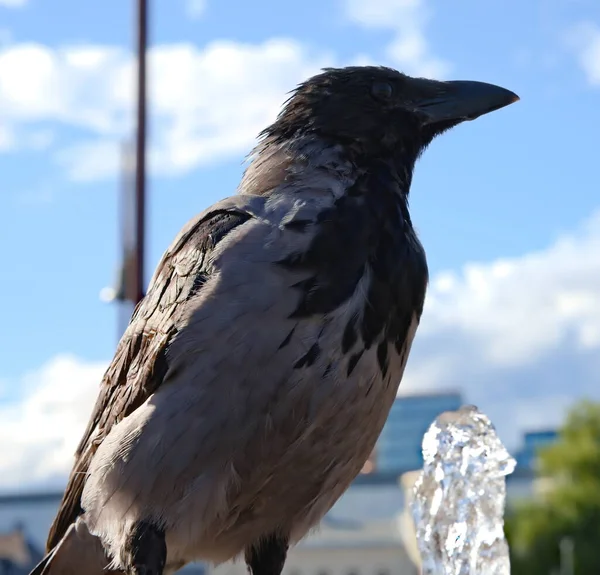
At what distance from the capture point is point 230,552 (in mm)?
4426

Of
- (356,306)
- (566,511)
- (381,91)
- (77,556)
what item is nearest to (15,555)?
(566,511)

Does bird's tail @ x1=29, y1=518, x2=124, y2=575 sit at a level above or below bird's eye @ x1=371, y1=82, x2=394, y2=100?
below

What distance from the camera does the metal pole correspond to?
37.0 feet

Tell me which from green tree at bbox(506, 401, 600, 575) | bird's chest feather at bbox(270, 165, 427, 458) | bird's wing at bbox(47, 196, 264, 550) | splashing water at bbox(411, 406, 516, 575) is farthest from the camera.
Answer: green tree at bbox(506, 401, 600, 575)

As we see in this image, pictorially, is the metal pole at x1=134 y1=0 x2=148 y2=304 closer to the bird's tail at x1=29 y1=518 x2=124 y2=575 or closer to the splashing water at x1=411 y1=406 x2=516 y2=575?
the splashing water at x1=411 y1=406 x2=516 y2=575

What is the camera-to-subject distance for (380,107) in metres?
4.47

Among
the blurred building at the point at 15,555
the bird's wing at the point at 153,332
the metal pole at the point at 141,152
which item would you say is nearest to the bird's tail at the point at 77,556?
the bird's wing at the point at 153,332

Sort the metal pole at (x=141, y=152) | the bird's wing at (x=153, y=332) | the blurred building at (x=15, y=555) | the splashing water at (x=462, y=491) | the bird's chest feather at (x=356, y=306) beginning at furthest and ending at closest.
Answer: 1. the blurred building at (x=15, y=555)
2. the metal pole at (x=141, y=152)
3. the splashing water at (x=462, y=491)
4. the bird's wing at (x=153, y=332)
5. the bird's chest feather at (x=356, y=306)

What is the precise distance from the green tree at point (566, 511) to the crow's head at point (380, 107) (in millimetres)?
41790

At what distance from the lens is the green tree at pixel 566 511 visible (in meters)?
45.8

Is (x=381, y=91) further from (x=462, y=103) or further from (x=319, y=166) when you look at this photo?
(x=319, y=166)

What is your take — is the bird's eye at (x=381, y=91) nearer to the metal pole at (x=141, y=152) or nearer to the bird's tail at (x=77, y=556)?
the bird's tail at (x=77, y=556)

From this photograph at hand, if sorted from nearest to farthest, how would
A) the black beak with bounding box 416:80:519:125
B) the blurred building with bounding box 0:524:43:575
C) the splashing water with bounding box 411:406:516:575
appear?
the black beak with bounding box 416:80:519:125
the splashing water with bounding box 411:406:516:575
the blurred building with bounding box 0:524:43:575

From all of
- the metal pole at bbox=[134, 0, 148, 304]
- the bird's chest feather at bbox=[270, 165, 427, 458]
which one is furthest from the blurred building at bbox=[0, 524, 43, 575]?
the bird's chest feather at bbox=[270, 165, 427, 458]
